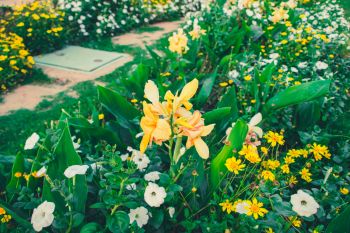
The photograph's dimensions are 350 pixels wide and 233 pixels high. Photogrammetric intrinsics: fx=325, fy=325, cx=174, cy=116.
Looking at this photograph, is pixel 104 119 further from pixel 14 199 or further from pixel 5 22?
pixel 5 22

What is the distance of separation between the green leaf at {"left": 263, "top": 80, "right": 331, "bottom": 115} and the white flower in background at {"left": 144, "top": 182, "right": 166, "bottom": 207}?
114 centimetres

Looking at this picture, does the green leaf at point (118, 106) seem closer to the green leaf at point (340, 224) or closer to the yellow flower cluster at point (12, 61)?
the green leaf at point (340, 224)

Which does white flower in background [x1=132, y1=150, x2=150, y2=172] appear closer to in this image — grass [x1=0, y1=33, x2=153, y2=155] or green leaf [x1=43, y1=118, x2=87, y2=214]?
green leaf [x1=43, y1=118, x2=87, y2=214]

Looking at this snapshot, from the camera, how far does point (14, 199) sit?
5.13 feet

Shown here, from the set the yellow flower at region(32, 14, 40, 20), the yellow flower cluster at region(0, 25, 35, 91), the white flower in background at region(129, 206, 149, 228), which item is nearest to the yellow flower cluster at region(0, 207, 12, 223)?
the white flower in background at region(129, 206, 149, 228)

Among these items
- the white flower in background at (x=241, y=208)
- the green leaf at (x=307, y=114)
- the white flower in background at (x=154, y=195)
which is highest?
the white flower in background at (x=154, y=195)

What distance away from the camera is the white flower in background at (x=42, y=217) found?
3.99 ft

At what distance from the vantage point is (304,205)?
1267 mm

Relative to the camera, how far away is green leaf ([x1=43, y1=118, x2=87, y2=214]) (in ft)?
4.51

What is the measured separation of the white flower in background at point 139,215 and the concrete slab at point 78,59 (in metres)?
3.16

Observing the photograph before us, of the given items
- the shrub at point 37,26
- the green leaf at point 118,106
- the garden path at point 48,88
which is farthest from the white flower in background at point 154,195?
the shrub at point 37,26

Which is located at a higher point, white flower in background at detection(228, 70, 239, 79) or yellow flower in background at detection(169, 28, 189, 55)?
yellow flower in background at detection(169, 28, 189, 55)

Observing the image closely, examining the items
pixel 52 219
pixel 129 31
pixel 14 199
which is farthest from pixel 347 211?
pixel 129 31

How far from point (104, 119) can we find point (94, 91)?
5.15 ft
